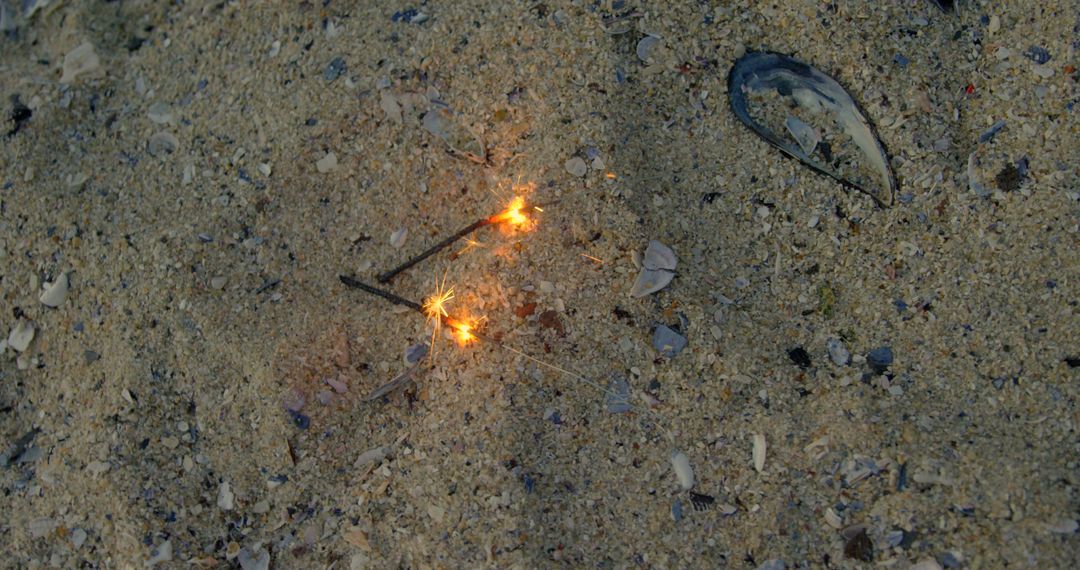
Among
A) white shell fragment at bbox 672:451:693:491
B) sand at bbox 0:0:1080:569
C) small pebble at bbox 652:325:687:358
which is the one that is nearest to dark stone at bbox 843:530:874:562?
sand at bbox 0:0:1080:569

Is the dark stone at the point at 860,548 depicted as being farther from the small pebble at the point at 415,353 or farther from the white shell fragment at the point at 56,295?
the white shell fragment at the point at 56,295

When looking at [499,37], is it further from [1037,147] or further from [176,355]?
[1037,147]

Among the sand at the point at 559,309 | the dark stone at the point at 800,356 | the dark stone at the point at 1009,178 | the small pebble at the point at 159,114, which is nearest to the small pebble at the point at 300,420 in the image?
the sand at the point at 559,309

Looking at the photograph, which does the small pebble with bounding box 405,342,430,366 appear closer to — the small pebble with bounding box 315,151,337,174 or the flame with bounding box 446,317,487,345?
the flame with bounding box 446,317,487,345

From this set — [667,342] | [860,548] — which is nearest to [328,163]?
[667,342]

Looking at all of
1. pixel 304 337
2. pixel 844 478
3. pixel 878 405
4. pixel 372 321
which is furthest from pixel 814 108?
pixel 304 337
